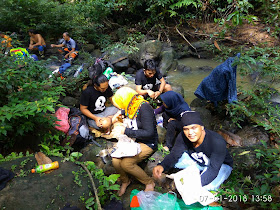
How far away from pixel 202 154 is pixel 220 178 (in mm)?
383

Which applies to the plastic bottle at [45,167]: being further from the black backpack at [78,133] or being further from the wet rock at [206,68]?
the wet rock at [206,68]

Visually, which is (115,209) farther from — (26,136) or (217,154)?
(26,136)

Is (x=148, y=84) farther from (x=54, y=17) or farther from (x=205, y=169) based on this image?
(x=54, y=17)

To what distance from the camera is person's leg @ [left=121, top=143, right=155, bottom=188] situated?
3.04 metres

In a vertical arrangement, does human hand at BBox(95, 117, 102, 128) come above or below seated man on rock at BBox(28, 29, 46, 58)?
below

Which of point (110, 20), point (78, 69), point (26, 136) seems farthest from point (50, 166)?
point (110, 20)

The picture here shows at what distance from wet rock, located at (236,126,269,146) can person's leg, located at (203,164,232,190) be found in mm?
1346

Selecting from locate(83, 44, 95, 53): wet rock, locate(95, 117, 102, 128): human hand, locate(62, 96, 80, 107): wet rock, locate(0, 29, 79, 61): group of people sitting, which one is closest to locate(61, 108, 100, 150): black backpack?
locate(95, 117, 102, 128): human hand

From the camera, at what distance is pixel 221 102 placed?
4.46 meters

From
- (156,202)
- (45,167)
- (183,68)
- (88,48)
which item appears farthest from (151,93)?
(88,48)

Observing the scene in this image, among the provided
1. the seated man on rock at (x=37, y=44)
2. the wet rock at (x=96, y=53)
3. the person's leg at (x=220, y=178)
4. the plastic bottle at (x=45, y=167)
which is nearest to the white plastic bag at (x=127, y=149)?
the plastic bottle at (x=45, y=167)

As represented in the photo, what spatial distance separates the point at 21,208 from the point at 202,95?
3795 mm

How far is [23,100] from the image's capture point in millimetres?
2881

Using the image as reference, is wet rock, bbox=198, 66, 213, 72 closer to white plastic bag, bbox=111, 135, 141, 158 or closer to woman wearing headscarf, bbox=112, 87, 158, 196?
woman wearing headscarf, bbox=112, 87, 158, 196
